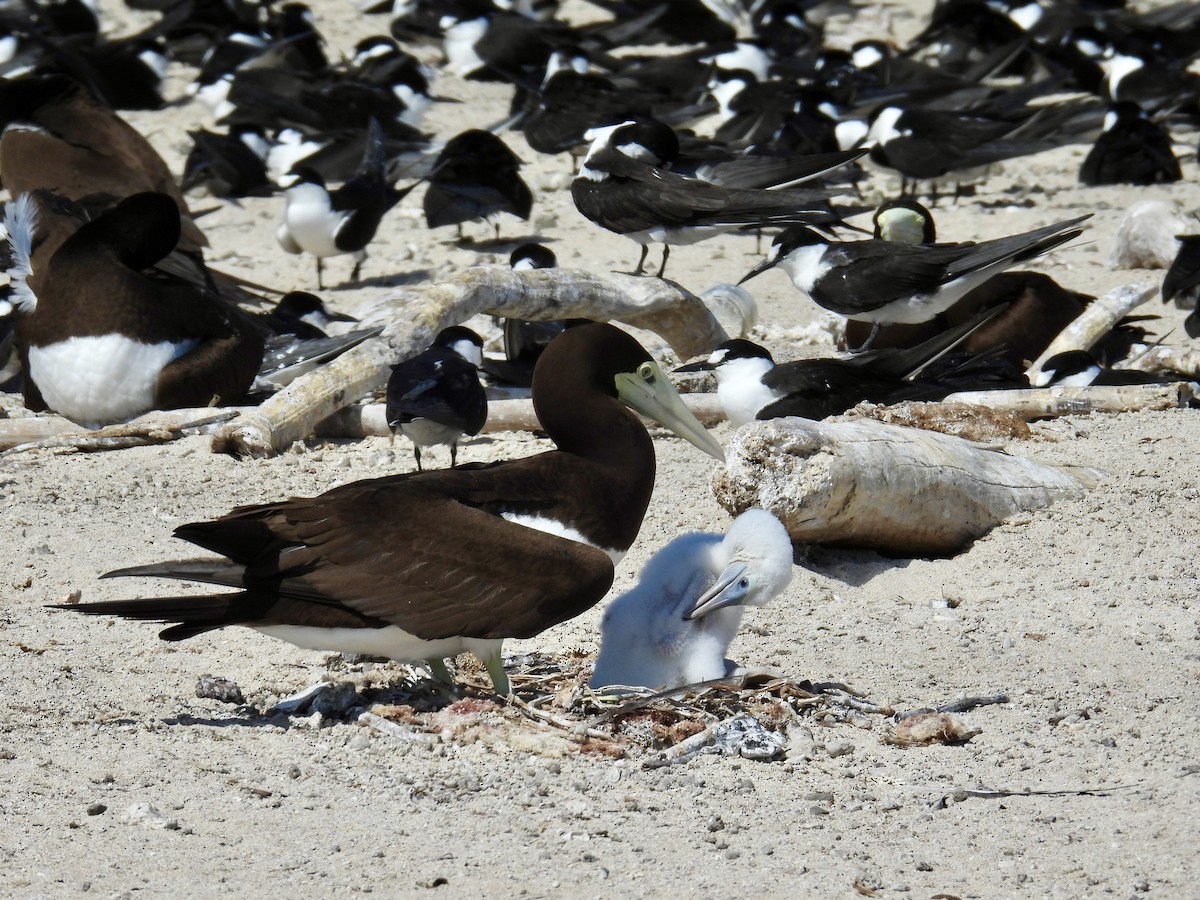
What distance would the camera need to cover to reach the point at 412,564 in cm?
438

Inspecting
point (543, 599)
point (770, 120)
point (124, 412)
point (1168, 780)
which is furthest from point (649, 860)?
point (770, 120)

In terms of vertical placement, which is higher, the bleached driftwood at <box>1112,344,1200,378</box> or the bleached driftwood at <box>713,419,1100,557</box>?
the bleached driftwood at <box>713,419,1100,557</box>

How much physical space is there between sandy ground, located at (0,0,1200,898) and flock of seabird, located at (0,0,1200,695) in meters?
0.44

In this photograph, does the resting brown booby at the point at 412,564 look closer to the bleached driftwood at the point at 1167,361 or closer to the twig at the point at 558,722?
the twig at the point at 558,722

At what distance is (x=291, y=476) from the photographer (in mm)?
6969

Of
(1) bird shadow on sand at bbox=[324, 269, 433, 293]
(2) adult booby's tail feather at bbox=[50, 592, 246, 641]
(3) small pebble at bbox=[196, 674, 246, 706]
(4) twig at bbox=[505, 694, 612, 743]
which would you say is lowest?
(1) bird shadow on sand at bbox=[324, 269, 433, 293]

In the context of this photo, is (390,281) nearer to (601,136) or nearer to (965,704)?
(601,136)

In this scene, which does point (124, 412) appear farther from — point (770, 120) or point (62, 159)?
point (770, 120)

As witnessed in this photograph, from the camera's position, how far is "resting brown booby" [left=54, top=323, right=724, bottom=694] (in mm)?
4355

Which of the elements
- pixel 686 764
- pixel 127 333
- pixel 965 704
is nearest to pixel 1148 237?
pixel 127 333

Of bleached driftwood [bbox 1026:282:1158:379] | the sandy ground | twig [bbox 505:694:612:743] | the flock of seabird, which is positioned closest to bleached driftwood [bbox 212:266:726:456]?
the flock of seabird

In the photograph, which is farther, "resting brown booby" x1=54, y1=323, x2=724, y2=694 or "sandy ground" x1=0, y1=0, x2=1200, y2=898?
"resting brown booby" x1=54, y1=323, x2=724, y2=694

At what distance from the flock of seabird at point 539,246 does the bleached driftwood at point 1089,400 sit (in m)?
0.44

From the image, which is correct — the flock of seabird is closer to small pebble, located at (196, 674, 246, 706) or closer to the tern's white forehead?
the tern's white forehead
